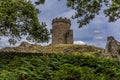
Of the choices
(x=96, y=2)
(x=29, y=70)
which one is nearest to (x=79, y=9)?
(x=96, y=2)

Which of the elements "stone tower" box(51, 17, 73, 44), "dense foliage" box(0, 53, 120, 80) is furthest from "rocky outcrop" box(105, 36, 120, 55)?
"dense foliage" box(0, 53, 120, 80)

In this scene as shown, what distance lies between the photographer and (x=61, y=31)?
73.0 m

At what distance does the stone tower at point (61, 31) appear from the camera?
234ft

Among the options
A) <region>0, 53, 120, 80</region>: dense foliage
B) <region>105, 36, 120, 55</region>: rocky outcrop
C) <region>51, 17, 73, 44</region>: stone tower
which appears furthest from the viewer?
<region>51, 17, 73, 44</region>: stone tower

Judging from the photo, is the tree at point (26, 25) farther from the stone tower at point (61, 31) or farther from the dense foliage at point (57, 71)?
the stone tower at point (61, 31)

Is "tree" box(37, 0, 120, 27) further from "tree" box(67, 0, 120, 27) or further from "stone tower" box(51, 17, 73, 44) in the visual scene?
"stone tower" box(51, 17, 73, 44)

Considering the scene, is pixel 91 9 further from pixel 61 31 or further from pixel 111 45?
pixel 61 31

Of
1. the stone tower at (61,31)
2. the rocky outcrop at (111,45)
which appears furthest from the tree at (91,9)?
the stone tower at (61,31)

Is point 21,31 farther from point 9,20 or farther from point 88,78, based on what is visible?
point 88,78

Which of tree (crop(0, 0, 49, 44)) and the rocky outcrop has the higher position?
tree (crop(0, 0, 49, 44))

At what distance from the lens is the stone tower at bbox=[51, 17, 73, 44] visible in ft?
234

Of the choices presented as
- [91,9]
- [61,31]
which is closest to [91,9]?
[91,9]

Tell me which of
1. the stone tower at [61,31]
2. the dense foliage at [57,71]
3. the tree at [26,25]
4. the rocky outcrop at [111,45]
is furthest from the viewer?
the stone tower at [61,31]

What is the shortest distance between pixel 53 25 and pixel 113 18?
51463 millimetres
